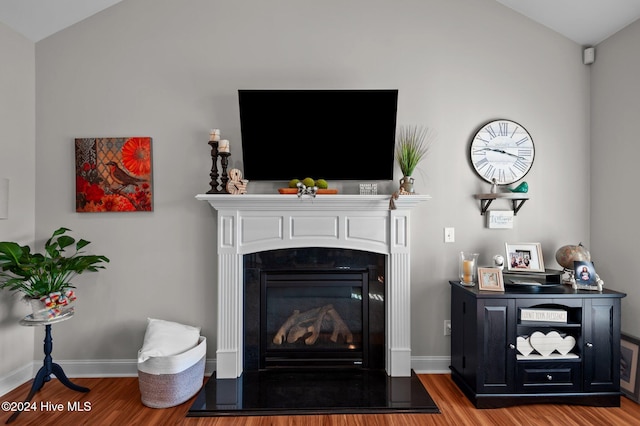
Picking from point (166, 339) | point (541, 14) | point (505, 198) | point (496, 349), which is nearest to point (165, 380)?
point (166, 339)

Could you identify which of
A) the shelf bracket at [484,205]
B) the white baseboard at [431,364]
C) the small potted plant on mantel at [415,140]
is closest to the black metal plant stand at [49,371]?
the white baseboard at [431,364]

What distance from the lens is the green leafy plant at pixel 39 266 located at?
215 centimetres

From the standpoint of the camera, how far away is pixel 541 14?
8.43 feet

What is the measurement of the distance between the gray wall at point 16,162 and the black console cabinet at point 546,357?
337 cm

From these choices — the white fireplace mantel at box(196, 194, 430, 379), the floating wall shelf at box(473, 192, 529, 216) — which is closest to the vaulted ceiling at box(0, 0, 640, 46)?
the floating wall shelf at box(473, 192, 529, 216)

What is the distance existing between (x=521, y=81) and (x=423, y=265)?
171cm

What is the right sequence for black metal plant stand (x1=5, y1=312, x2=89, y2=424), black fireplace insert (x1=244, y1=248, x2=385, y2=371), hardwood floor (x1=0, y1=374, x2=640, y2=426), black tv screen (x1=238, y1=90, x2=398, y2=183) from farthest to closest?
black fireplace insert (x1=244, y1=248, x2=385, y2=371) < black tv screen (x1=238, y1=90, x2=398, y2=183) < black metal plant stand (x1=5, y1=312, x2=89, y2=424) < hardwood floor (x1=0, y1=374, x2=640, y2=426)

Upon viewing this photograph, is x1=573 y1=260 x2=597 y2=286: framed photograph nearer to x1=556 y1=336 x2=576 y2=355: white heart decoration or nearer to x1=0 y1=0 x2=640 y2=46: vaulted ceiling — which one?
x1=556 y1=336 x2=576 y2=355: white heart decoration

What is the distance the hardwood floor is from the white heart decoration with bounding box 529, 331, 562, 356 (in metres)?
0.37

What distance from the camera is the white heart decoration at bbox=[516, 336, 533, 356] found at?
2213 mm

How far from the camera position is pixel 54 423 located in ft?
6.59

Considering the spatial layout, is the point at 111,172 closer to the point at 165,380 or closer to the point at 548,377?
the point at 165,380

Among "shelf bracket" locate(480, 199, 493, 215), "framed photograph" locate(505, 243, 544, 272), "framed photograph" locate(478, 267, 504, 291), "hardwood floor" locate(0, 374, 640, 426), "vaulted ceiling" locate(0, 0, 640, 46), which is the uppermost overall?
"vaulted ceiling" locate(0, 0, 640, 46)

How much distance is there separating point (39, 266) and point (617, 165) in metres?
4.20
